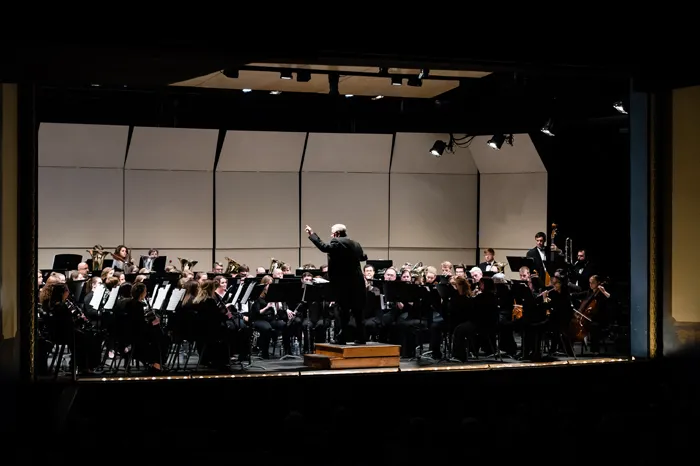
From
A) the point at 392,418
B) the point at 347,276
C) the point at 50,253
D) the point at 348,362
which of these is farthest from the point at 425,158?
the point at 392,418

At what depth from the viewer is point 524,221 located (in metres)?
18.3

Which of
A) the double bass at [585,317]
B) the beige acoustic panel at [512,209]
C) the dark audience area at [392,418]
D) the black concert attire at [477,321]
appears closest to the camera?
the dark audience area at [392,418]

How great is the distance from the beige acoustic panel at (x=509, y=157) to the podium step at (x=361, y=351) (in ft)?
27.0

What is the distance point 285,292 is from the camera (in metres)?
11.6

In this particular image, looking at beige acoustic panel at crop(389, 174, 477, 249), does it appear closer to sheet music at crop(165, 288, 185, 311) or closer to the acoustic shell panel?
the acoustic shell panel

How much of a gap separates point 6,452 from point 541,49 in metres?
5.31

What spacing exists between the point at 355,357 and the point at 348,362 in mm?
105

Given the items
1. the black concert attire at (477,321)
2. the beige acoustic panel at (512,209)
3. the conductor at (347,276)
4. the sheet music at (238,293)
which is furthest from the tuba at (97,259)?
the beige acoustic panel at (512,209)

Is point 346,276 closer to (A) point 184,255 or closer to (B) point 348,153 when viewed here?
(A) point 184,255

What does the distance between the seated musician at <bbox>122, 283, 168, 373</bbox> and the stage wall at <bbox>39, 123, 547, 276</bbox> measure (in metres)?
6.44

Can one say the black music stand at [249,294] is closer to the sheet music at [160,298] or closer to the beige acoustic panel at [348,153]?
the sheet music at [160,298]

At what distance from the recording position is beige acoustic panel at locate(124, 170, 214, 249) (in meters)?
17.4

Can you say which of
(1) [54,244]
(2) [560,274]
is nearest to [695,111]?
(2) [560,274]

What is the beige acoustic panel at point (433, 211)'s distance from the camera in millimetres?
18766
